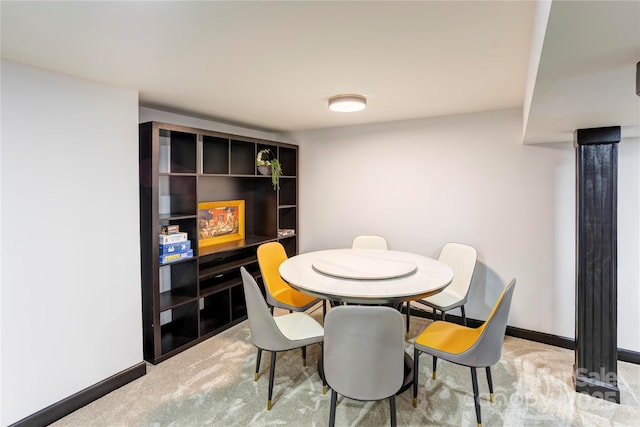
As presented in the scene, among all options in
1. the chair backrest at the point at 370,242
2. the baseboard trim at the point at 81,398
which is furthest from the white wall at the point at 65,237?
the chair backrest at the point at 370,242

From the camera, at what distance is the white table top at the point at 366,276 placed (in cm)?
208

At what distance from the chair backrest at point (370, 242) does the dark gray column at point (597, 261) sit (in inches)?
70.8

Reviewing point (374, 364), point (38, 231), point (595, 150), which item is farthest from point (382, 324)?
point (38, 231)

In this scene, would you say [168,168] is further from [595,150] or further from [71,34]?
[595,150]

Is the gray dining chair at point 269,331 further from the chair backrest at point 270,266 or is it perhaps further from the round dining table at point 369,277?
the chair backrest at point 270,266

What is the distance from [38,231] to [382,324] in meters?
2.14

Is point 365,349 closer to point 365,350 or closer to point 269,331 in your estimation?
point 365,350

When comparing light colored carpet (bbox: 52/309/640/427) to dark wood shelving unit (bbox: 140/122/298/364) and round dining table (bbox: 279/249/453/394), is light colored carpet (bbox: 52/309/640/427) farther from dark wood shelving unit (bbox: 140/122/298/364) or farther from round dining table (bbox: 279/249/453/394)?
dark wood shelving unit (bbox: 140/122/298/364)

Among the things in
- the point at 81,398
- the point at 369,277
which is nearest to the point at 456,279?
the point at 369,277

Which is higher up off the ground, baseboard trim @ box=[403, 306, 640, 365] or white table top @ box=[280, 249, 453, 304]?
white table top @ box=[280, 249, 453, 304]

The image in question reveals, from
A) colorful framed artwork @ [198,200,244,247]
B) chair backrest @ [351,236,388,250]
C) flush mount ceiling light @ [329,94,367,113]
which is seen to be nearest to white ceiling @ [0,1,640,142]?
flush mount ceiling light @ [329,94,367,113]

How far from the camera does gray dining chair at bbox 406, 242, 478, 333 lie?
9.42 feet

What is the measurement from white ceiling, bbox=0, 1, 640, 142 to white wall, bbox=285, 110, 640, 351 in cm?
62

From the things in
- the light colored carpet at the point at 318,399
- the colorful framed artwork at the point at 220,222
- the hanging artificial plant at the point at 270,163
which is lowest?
the light colored carpet at the point at 318,399
